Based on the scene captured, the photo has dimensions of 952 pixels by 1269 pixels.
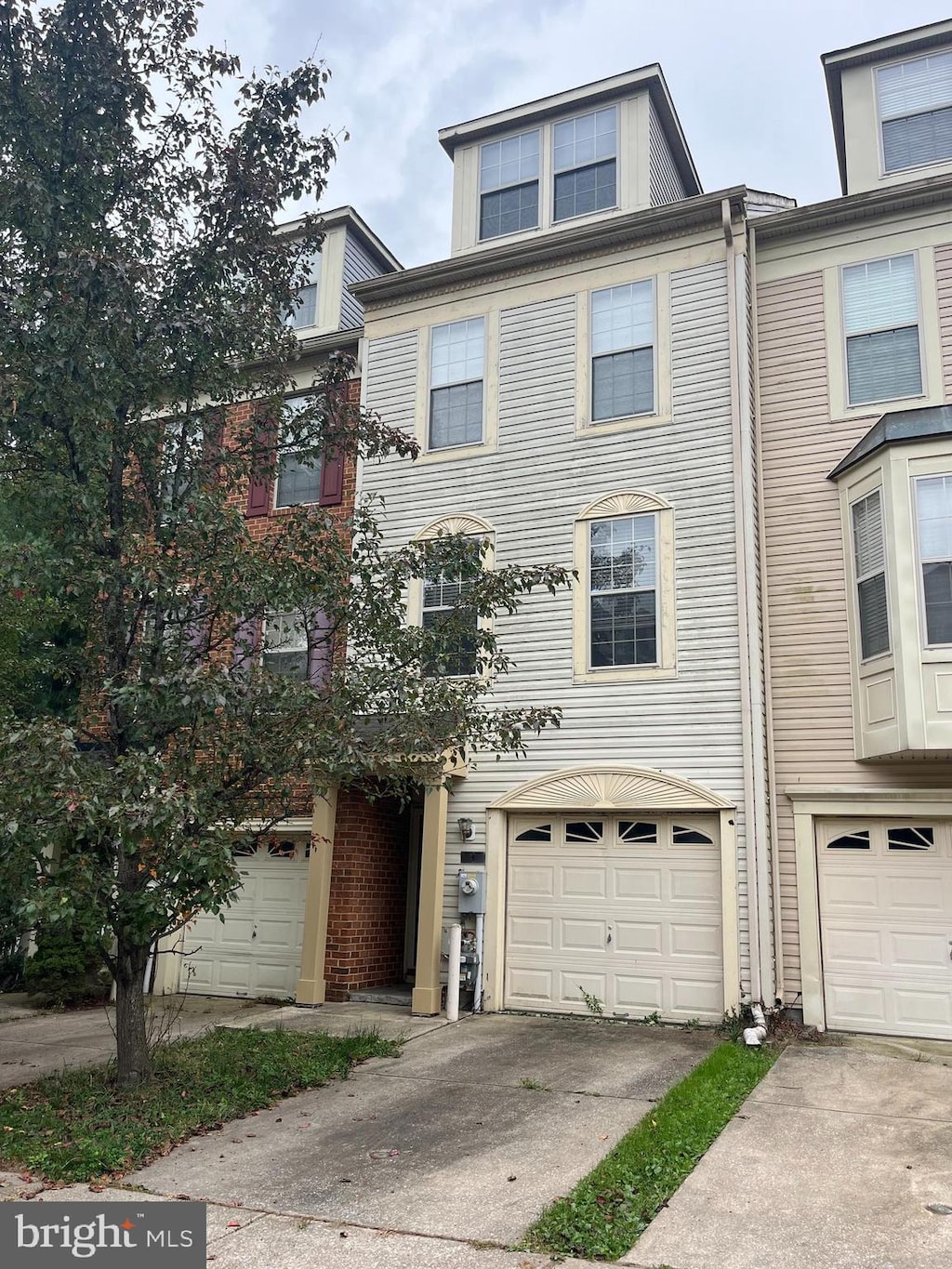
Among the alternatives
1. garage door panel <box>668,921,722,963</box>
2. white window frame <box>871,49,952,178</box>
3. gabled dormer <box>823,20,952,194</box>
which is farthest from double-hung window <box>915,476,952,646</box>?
white window frame <box>871,49,952,178</box>

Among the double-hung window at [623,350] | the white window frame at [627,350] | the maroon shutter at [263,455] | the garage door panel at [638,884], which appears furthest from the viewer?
the double-hung window at [623,350]

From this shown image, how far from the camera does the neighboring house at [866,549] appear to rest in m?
9.41

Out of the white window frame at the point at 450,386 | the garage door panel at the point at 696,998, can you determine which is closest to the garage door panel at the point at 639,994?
the garage door panel at the point at 696,998

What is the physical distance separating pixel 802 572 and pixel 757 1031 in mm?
4755

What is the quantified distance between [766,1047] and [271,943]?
20.3 feet

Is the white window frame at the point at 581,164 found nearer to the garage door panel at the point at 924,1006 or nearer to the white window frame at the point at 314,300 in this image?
the white window frame at the point at 314,300

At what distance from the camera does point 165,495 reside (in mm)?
8141

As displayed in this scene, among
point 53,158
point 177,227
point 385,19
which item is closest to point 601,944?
point 177,227

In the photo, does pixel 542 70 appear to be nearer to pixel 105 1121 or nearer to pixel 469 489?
pixel 469 489

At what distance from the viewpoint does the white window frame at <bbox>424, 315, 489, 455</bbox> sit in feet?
40.6

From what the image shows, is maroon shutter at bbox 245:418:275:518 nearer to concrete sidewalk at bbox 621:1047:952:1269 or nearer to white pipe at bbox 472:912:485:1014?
white pipe at bbox 472:912:485:1014

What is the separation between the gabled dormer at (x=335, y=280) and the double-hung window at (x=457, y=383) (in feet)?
7.59

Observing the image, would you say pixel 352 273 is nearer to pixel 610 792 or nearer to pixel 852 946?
pixel 610 792

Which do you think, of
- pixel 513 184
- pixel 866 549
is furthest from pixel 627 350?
pixel 866 549
